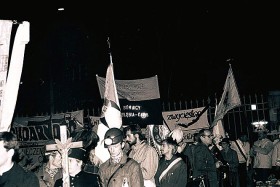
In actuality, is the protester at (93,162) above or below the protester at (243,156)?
above

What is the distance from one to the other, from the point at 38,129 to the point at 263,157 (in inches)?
269

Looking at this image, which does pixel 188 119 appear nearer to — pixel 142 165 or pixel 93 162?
pixel 142 165

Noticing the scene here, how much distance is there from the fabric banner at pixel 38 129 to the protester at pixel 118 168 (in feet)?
25.2

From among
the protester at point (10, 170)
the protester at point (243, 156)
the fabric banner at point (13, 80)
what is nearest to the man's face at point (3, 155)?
the protester at point (10, 170)

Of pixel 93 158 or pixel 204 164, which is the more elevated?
pixel 93 158

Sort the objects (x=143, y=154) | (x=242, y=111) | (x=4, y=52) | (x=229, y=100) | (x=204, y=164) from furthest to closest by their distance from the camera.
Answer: (x=242, y=111)
(x=229, y=100)
(x=204, y=164)
(x=143, y=154)
(x=4, y=52)

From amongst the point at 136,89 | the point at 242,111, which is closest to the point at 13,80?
the point at 136,89

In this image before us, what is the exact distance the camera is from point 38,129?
14.5 meters

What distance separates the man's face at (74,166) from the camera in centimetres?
563

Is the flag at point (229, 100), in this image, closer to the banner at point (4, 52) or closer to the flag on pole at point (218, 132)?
the flag on pole at point (218, 132)

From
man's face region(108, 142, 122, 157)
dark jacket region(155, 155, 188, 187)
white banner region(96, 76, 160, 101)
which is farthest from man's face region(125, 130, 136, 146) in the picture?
man's face region(108, 142, 122, 157)

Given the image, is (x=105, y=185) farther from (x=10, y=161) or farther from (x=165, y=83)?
(x=165, y=83)

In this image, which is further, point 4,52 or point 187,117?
point 187,117

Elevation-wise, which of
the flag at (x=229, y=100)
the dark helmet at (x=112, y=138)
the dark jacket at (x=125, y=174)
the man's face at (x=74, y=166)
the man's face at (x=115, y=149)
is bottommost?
the dark jacket at (x=125, y=174)
